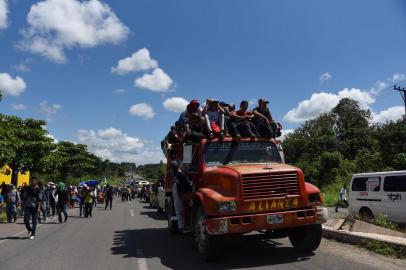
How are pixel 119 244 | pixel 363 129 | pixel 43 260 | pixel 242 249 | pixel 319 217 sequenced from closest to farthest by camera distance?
pixel 319 217
pixel 43 260
pixel 242 249
pixel 119 244
pixel 363 129

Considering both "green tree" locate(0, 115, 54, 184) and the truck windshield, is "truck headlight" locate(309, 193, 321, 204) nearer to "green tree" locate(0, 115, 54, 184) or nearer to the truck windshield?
the truck windshield

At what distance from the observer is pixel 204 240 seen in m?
8.43

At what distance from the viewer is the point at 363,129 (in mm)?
63781

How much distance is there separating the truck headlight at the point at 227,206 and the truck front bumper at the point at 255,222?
A: 15 cm

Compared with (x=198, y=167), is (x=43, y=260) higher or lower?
lower

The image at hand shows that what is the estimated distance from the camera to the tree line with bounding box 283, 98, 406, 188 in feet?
140

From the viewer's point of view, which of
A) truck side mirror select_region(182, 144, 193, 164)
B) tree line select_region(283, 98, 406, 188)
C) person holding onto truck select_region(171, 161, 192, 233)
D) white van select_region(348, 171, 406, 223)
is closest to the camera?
truck side mirror select_region(182, 144, 193, 164)

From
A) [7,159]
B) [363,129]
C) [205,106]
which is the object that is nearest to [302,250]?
[205,106]

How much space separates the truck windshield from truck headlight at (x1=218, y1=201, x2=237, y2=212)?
1.50m

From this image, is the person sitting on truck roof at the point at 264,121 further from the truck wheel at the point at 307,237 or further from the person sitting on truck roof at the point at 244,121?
the truck wheel at the point at 307,237

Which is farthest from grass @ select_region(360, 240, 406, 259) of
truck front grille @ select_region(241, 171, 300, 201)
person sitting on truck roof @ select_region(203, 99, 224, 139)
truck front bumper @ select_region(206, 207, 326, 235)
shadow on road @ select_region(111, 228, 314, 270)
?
person sitting on truck roof @ select_region(203, 99, 224, 139)

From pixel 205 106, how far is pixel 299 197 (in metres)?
3.35

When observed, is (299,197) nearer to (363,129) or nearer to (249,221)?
(249,221)

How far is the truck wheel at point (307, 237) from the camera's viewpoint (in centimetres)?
→ 891
